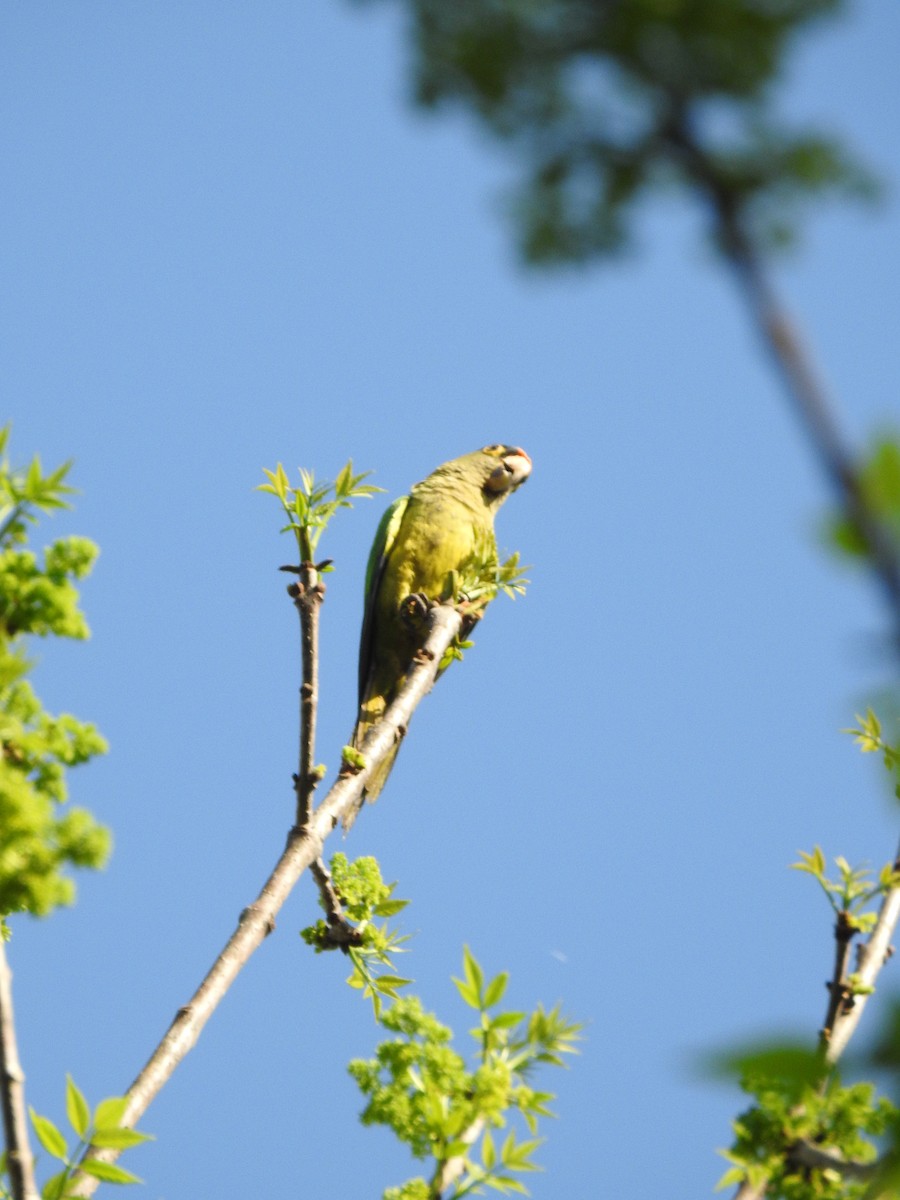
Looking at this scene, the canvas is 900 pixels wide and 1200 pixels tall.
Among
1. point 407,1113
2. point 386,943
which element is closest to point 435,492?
point 386,943

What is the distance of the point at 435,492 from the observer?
24.1 ft

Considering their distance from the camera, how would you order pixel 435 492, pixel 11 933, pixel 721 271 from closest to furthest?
pixel 721 271
pixel 11 933
pixel 435 492

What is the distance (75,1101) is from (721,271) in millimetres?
2020

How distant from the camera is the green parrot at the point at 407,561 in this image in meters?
6.54

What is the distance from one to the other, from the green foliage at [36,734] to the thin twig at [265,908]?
2.00 ft

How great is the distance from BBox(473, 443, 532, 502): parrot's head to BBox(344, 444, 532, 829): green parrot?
0.18 m

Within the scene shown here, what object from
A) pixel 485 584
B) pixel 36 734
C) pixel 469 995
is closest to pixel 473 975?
pixel 469 995

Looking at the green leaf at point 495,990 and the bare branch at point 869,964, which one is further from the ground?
the bare branch at point 869,964

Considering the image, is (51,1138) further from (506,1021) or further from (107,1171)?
(506,1021)

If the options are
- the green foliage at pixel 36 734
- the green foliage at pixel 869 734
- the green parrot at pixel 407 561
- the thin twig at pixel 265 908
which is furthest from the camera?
the green parrot at pixel 407 561

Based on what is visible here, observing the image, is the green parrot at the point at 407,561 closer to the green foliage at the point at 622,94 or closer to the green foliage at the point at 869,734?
the green foliage at the point at 869,734

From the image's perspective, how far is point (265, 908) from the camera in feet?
9.85

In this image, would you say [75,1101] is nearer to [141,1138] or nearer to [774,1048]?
[141,1138]

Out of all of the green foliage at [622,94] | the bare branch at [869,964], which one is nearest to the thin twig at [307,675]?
the bare branch at [869,964]
